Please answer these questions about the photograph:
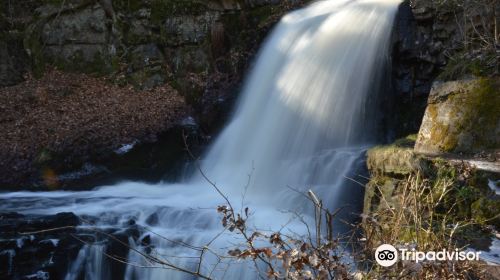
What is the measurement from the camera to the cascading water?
6.88 metres

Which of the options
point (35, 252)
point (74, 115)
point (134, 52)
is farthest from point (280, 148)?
point (134, 52)

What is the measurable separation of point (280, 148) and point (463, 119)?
4.13 metres

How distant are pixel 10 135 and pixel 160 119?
331cm

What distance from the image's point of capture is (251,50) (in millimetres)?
12289

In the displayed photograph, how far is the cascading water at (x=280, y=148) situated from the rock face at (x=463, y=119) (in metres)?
1.38

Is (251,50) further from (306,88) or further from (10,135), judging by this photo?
(10,135)

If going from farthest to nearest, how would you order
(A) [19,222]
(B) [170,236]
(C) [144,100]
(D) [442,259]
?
(C) [144,100], (A) [19,222], (B) [170,236], (D) [442,259]

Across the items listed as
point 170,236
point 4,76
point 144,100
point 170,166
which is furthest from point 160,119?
point 170,236

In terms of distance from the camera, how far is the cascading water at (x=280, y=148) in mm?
6883

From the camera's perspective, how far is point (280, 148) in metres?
9.35

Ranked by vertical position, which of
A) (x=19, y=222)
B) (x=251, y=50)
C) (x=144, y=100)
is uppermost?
(x=251, y=50)

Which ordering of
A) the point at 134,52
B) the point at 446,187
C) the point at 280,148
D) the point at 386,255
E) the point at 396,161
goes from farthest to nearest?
the point at 134,52
the point at 280,148
the point at 396,161
the point at 446,187
the point at 386,255

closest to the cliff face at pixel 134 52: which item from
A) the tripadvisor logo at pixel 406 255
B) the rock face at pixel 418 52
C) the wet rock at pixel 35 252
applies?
the rock face at pixel 418 52

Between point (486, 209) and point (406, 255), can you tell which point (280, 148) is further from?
point (406, 255)
